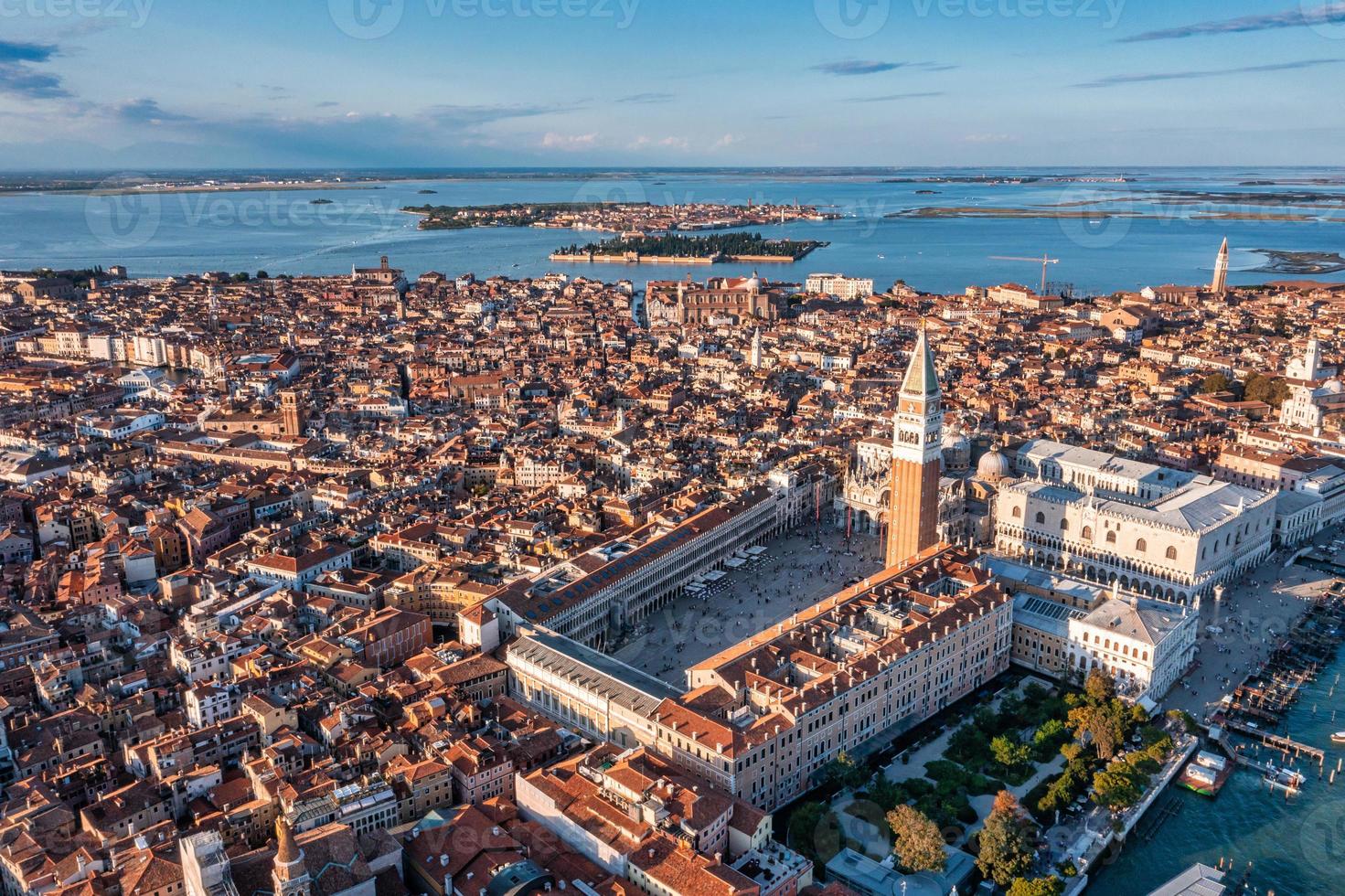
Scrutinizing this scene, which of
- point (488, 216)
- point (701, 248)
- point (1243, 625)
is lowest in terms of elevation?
point (1243, 625)

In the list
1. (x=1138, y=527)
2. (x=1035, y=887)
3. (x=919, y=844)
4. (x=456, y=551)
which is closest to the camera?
(x=1035, y=887)

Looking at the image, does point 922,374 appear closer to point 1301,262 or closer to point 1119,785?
point 1119,785

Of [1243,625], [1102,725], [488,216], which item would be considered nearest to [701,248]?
[488,216]

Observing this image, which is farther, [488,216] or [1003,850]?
[488,216]

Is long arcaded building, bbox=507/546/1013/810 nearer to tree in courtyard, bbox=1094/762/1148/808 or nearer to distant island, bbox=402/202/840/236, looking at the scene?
tree in courtyard, bbox=1094/762/1148/808

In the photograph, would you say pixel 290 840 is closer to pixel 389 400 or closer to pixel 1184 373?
pixel 389 400

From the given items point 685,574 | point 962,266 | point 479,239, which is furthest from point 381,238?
point 685,574
